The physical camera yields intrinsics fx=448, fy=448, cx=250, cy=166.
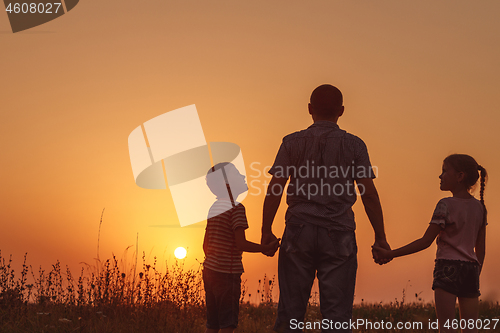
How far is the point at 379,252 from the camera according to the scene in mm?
3764

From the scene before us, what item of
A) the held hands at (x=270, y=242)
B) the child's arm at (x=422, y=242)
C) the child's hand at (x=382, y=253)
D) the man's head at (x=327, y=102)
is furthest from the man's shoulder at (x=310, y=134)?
the child's arm at (x=422, y=242)

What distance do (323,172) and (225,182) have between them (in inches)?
48.8

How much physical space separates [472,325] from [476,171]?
138cm

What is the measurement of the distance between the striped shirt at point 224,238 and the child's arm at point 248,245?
65 millimetres

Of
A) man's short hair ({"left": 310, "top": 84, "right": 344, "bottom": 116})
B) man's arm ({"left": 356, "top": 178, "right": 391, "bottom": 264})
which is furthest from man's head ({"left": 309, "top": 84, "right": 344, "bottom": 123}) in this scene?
man's arm ({"left": 356, "top": 178, "right": 391, "bottom": 264})

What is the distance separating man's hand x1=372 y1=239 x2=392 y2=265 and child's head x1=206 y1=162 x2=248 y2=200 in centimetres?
134

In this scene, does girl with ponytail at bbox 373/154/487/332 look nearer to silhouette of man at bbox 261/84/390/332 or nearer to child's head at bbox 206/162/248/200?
silhouette of man at bbox 261/84/390/332

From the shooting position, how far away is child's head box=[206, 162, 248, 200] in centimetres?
437

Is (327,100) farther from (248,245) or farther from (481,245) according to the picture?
(481,245)

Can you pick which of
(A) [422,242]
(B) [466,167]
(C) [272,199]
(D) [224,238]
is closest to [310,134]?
(C) [272,199]

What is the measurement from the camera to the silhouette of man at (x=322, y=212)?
10.7ft

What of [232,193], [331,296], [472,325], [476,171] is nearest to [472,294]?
[472,325]

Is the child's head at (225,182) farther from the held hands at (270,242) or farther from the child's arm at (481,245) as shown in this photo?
the child's arm at (481,245)

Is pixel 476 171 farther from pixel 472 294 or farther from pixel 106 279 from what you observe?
pixel 106 279
